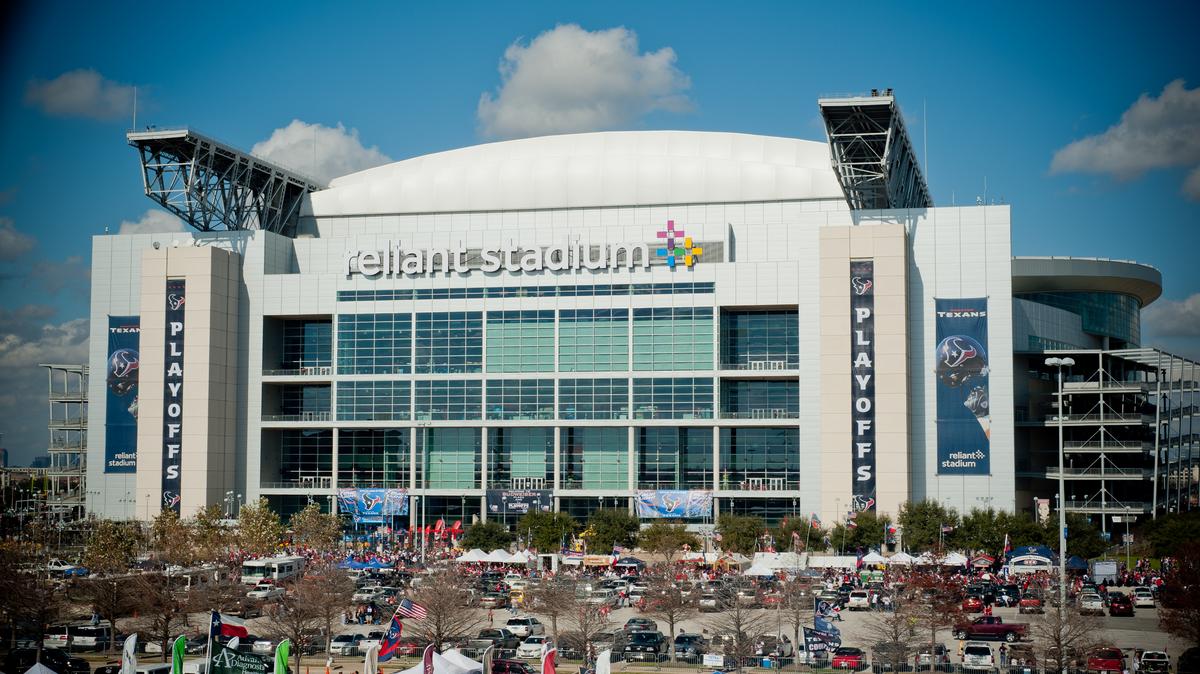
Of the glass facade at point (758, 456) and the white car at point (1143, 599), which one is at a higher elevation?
the glass facade at point (758, 456)

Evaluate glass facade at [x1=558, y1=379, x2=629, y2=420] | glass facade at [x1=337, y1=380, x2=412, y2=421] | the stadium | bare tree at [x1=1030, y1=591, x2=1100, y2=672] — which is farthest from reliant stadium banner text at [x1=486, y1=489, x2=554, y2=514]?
bare tree at [x1=1030, y1=591, x2=1100, y2=672]

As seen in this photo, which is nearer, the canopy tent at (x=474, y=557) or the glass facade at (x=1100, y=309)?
the canopy tent at (x=474, y=557)

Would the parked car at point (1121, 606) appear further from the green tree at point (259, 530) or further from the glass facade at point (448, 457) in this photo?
the green tree at point (259, 530)

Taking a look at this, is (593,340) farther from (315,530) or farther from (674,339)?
(315,530)

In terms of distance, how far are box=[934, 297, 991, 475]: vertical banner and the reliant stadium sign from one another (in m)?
26.9

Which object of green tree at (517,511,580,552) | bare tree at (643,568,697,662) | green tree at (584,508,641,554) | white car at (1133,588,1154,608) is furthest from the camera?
green tree at (517,511,580,552)

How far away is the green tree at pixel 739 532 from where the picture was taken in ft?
320

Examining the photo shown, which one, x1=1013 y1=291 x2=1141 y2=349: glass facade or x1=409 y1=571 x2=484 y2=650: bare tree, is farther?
x1=1013 y1=291 x2=1141 y2=349: glass facade

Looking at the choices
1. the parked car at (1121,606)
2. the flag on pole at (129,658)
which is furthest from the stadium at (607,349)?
the flag on pole at (129,658)

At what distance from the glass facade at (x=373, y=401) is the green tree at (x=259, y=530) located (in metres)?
12.5

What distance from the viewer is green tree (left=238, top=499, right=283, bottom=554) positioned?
9669 centimetres

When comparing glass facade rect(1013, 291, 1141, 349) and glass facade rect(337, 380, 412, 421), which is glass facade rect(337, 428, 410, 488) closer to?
glass facade rect(337, 380, 412, 421)

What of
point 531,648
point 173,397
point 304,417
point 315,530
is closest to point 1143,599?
point 531,648

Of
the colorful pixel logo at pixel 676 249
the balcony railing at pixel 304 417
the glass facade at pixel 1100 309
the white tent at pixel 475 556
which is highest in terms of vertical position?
the colorful pixel logo at pixel 676 249
